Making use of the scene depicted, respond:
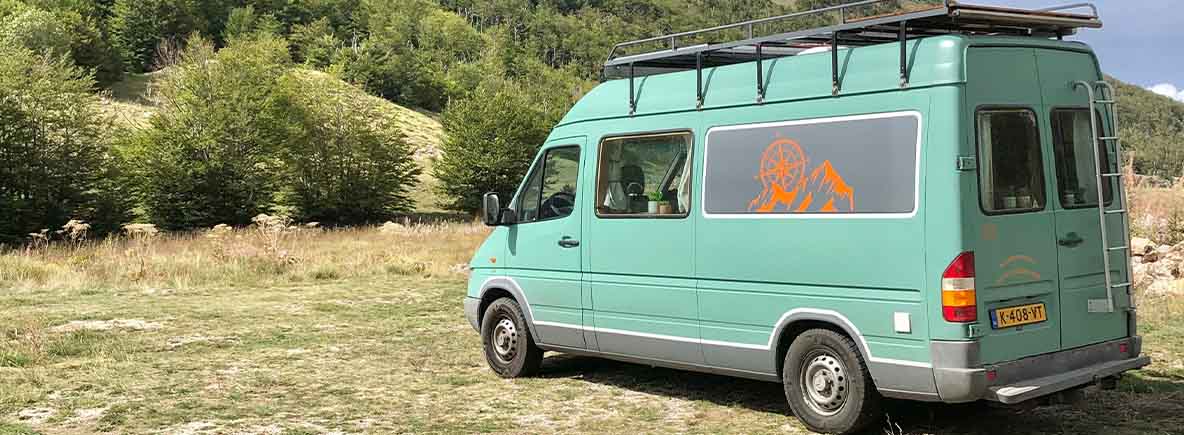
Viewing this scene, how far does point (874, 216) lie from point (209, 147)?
4856cm

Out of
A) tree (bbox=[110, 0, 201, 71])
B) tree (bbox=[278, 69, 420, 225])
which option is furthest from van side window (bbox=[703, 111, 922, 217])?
tree (bbox=[110, 0, 201, 71])

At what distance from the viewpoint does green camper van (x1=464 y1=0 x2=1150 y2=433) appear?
21.4ft

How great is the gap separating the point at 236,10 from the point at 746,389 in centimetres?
13128

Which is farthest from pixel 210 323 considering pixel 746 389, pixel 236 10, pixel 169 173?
pixel 236 10

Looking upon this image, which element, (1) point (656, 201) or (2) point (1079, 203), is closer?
(2) point (1079, 203)

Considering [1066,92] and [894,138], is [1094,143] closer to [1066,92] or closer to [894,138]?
[1066,92]

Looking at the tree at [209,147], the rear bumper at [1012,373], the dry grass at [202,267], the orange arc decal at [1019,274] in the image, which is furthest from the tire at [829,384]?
the tree at [209,147]

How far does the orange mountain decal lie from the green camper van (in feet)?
0.05

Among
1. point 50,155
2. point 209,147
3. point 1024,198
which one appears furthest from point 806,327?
point 209,147

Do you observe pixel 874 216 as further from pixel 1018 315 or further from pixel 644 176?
pixel 644 176

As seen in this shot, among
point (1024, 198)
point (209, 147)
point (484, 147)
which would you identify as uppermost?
point (484, 147)

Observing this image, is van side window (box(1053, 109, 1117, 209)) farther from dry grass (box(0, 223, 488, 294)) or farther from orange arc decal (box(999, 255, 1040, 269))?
dry grass (box(0, 223, 488, 294))

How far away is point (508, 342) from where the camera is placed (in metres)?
10.1

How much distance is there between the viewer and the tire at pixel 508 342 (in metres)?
9.91
